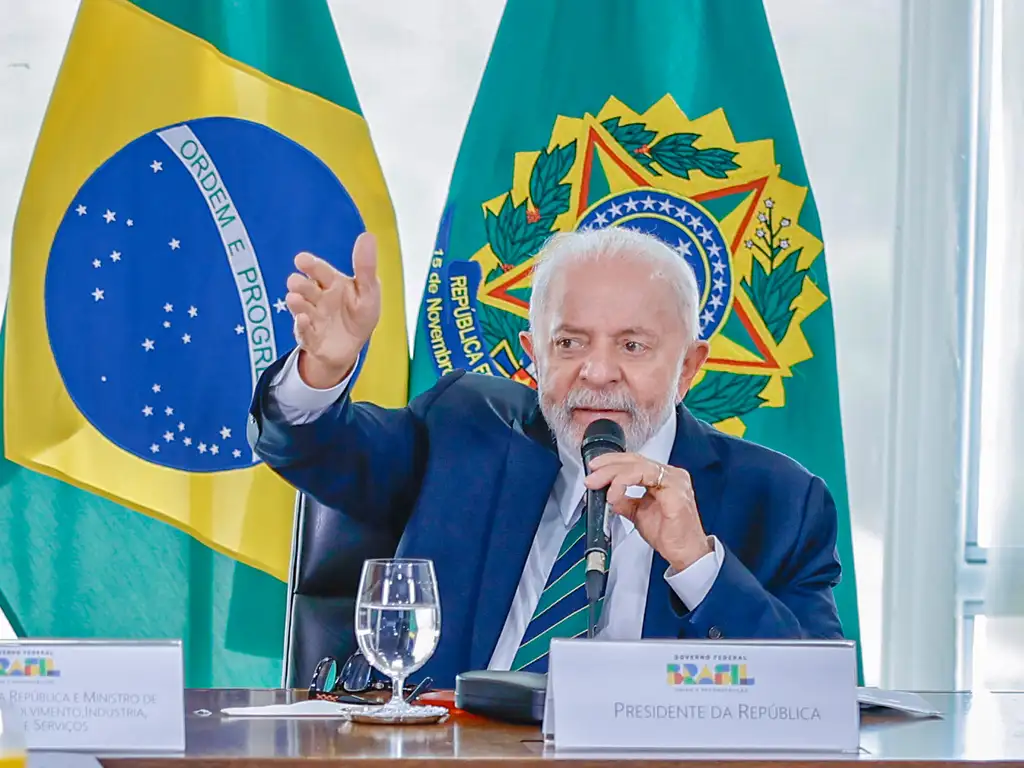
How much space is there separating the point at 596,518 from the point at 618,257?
0.75 meters

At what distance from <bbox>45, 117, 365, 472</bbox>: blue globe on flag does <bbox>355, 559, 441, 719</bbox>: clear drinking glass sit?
1838 millimetres

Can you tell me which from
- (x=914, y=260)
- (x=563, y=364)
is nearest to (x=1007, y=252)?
(x=914, y=260)

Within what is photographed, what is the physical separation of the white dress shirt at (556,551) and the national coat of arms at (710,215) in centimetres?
105

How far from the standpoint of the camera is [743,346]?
3340 millimetres

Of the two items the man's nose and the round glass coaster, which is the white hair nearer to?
the man's nose

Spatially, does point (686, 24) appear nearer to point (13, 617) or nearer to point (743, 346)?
point (743, 346)

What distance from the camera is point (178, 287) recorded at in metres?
3.22

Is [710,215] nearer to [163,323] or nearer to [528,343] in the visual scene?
[528,343]

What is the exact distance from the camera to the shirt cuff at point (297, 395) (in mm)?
2160

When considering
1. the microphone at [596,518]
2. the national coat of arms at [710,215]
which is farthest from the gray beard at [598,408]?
the national coat of arms at [710,215]

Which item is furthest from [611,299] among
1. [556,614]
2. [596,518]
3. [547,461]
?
[596,518]

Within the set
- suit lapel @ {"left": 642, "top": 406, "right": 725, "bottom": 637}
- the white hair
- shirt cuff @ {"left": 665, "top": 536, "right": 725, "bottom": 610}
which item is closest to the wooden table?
shirt cuff @ {"left": 665, "top": 536, "right": 725, "bottom": 610}

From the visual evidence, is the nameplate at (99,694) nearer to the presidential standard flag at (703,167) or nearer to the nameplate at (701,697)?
the nameplate at (701,697)

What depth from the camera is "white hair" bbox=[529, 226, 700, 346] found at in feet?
7.54
